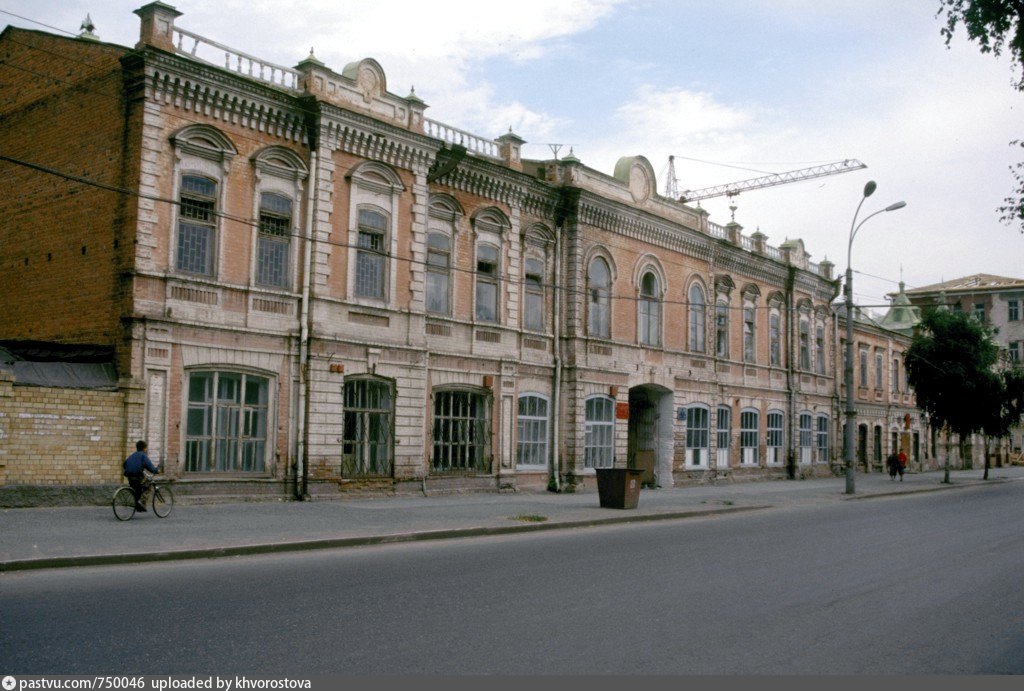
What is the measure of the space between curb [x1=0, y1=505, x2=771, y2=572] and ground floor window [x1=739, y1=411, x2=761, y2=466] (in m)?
18.7

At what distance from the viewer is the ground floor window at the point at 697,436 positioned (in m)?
34.5

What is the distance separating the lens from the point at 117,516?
51.5ft

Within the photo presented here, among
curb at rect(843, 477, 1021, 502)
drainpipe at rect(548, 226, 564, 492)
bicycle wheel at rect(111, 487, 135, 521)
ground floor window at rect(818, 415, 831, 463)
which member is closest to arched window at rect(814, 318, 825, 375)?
ground floor window at rect(818, 415, 831, 463)

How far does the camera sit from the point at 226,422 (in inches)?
796

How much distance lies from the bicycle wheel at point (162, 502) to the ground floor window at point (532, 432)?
11.7m

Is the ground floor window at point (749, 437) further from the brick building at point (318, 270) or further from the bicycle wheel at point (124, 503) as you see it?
the bicycle wheel at point (124, 503)

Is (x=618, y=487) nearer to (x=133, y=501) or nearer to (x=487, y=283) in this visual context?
(x=487, y=283)

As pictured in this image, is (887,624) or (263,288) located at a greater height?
(263,288)

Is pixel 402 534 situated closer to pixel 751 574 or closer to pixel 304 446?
pixel 751 574

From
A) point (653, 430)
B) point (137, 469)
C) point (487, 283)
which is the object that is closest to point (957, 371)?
point (653, 430)

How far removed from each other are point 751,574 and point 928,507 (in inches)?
632

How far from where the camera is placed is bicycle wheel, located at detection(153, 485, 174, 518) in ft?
54.5

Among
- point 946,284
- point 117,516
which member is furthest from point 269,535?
point 946,284

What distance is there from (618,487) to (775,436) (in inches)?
817
